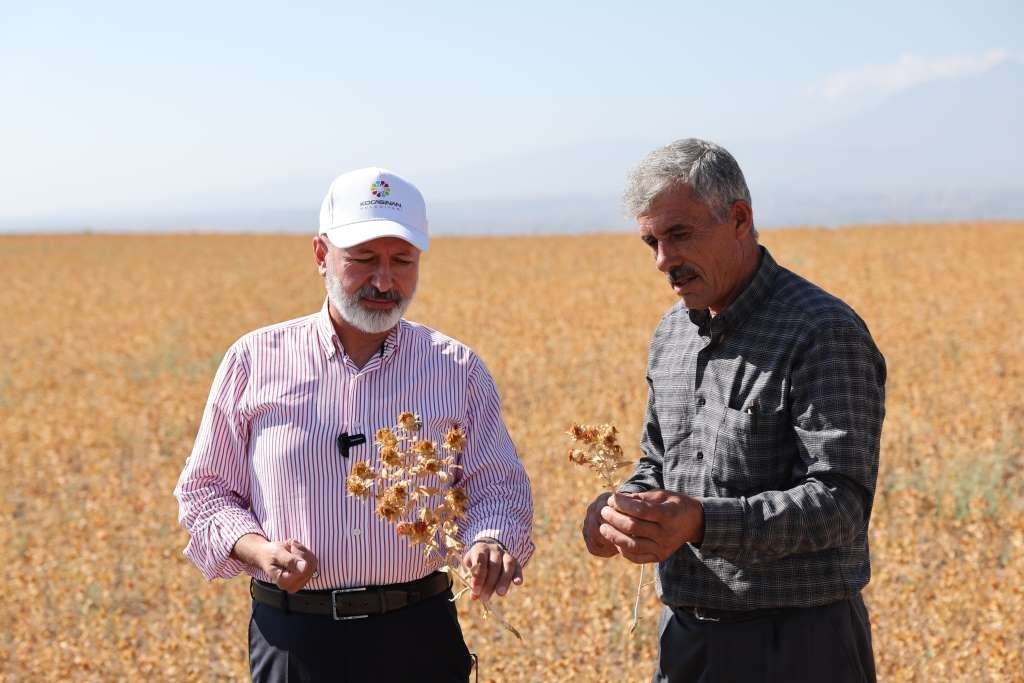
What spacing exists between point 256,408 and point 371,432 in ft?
1.04

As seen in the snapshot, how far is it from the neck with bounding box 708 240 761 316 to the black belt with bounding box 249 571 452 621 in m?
1.08

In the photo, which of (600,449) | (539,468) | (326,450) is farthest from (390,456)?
(539,468)

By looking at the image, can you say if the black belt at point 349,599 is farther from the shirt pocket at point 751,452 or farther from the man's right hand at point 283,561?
the shirt pocket at point 751,452

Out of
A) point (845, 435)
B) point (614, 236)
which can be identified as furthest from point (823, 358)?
point (614, 236)

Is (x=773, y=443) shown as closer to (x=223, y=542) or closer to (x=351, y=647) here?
(x=351, y=647)

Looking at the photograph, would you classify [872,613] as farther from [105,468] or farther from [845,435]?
[105,468]

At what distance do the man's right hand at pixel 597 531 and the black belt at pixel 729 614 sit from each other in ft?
1.00

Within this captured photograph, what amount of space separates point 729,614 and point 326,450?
108cm

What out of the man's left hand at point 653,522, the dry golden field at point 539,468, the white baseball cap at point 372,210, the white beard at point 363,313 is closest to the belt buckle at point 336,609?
the white beard at point 363,313

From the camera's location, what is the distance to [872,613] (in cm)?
540

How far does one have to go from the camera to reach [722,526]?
2.28 m

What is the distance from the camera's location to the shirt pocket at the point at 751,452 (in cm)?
243

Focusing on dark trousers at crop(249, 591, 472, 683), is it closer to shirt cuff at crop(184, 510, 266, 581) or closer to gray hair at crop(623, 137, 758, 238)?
shirt cuff at crop(184, 510, 266, 581)

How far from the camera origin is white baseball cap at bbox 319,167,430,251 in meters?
2.70
